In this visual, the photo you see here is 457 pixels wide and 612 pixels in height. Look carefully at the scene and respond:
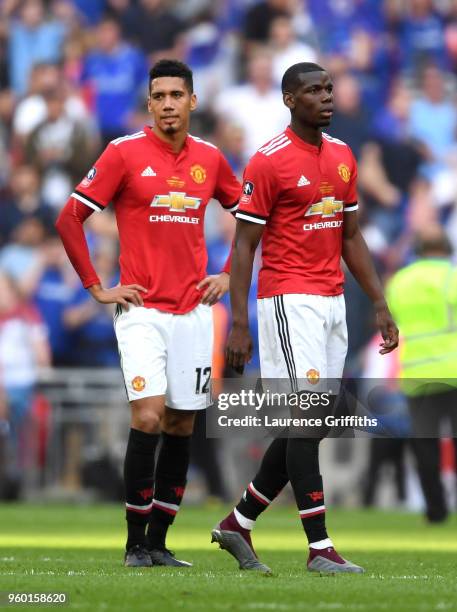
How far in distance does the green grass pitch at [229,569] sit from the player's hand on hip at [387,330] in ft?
3.90

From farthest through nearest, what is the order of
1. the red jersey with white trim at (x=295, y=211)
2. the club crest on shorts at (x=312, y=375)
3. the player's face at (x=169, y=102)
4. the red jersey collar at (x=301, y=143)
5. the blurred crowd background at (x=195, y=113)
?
the blurred crowd background at (x=195, y=113) < the player's face at (x=169, y=102) < the red jersey collar at (x=301, y=143) < the red jersey with white trim at (x=295, y=211) < the club crest on shorts at (x=312, y=375)

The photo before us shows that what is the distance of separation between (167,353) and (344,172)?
4.49ft

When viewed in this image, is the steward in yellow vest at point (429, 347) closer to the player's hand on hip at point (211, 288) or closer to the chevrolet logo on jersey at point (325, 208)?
the player's hand on hip at point (211, 288)

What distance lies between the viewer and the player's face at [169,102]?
857cm

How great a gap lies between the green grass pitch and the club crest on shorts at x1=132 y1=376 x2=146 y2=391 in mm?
958

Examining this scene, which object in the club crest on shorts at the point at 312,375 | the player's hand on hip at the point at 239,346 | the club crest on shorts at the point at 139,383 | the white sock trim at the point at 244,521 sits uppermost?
the player's hand on hip at the point at 239,346

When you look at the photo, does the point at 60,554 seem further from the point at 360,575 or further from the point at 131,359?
the point at 360,575

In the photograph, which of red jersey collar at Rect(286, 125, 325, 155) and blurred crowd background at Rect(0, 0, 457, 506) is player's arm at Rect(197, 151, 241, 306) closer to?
red jersey collar at Rect(286, 125, 325, 155)

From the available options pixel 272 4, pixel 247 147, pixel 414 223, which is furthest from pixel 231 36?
pixel 414 223

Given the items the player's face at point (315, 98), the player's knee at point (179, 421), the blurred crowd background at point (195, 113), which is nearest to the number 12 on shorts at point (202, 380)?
the player's knee at point (179, 421)

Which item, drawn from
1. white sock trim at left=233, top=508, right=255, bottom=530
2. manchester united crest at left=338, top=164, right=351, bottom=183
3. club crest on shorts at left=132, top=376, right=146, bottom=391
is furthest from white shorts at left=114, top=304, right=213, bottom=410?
manchester united crest at left=338, top=164, right=351, bottom=183

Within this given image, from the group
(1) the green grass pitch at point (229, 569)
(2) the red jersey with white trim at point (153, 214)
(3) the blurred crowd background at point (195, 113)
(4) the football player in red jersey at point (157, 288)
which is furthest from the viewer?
(3) the blurred crowd background at point (195, 113)

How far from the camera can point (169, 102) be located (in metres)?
8.56

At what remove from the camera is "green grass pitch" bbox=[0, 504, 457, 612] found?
6.43 metres
